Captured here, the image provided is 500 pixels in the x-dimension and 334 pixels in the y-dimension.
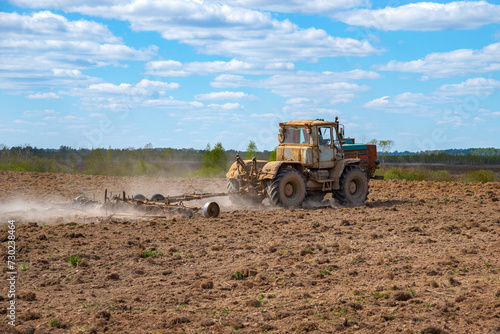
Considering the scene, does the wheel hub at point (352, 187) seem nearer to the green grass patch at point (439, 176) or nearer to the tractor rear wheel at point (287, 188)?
the tractor rear wheel at point (287, 188)

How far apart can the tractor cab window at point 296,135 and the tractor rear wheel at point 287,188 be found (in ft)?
4.53

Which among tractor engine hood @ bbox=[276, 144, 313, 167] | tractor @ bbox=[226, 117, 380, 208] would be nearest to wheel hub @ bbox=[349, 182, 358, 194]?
tractor @ bbox=[226, 117, 380, 208]

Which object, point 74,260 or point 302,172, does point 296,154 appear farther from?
point 74,260

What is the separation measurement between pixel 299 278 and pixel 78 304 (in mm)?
3579

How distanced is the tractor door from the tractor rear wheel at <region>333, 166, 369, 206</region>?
0.73 meters

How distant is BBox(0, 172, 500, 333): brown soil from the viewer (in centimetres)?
694

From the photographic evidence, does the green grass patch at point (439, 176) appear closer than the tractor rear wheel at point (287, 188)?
No

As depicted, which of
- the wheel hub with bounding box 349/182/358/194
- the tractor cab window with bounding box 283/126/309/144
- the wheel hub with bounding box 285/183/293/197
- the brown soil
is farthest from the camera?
the wheel hub with bounding box 349/182/358/194

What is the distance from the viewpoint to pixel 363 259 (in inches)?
402

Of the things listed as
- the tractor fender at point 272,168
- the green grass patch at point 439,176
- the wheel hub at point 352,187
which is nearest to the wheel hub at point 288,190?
the tractor fender at point 272,168

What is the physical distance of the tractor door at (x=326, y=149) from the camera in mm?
18297

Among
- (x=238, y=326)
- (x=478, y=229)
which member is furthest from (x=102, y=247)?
(x=478, y=229)

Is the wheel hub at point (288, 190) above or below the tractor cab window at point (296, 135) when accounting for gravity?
below

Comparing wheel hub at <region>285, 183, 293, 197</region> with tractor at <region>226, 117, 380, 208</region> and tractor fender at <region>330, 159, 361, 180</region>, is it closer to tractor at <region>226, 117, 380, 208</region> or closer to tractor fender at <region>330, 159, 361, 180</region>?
tractor at <region>226, 117, 380, 208</region>
